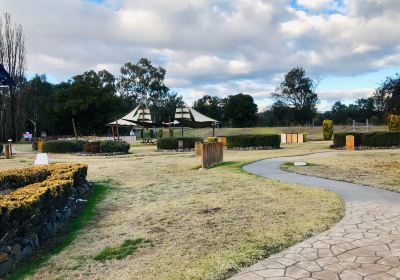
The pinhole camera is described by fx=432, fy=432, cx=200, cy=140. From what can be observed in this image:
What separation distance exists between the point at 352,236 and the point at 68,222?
4507 millimetres

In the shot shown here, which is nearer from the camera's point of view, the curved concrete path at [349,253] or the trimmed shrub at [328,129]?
the curved concrete path at [349,253]

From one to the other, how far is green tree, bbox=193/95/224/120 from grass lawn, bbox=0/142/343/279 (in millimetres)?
71770

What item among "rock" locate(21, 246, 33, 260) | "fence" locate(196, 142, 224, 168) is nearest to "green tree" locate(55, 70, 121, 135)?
"fence" locate(196, 142, 224, 168)

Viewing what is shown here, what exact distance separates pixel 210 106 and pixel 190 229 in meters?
77.8

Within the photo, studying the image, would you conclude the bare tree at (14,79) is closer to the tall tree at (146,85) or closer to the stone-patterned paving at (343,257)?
the tall tree at (146,85)

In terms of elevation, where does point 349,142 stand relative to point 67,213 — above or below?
above

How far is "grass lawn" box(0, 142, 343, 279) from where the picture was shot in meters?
4.73

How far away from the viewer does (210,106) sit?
3287 inches

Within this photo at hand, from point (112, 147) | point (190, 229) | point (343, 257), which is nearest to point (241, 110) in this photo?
point (112, 147)

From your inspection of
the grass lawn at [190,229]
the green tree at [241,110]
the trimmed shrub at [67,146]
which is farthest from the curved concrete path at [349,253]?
the green tree at [241,110]

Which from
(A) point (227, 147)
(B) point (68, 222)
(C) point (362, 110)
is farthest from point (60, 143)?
(C) point (362, 110)

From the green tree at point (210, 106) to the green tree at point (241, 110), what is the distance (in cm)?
363

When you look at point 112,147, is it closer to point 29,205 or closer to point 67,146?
point 67,146

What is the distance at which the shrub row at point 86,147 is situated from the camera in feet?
79.4
